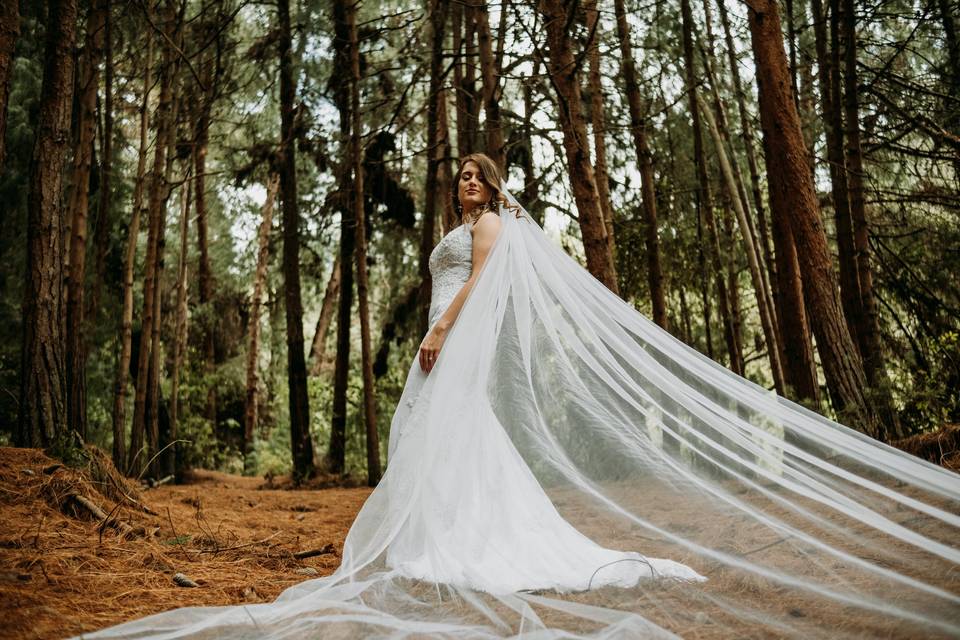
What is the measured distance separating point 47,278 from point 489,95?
12.1ft

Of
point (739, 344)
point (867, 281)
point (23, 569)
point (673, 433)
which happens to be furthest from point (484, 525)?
point (739, 344)

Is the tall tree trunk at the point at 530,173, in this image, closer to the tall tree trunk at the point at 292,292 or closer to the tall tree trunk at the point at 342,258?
the tall tree trunk at the point at 342,258

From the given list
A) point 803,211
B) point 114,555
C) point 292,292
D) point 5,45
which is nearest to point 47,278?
point 5,45

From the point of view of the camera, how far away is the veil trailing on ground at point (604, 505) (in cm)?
176

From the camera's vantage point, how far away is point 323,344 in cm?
1428

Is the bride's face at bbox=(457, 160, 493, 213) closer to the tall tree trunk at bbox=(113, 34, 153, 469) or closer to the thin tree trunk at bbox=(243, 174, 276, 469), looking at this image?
the tall tree trunk at bbox=(113, 34, 153, 469)

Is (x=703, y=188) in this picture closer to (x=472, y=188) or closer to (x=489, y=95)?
(x=489, y=95)

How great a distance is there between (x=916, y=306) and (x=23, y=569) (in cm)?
864

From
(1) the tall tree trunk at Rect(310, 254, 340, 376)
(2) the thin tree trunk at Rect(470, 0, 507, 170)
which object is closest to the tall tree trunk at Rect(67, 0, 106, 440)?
(2) the thin tree trunk at Rect(470, 0, 507, 170)

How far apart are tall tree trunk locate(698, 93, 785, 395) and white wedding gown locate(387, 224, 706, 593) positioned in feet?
17.5

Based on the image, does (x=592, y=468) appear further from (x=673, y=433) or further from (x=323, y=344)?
(x=323, y=344)

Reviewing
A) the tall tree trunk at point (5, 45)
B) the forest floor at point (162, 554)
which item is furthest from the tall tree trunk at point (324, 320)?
the tall tree trunk at point (5, 45)

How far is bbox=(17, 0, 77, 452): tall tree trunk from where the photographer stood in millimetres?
4055

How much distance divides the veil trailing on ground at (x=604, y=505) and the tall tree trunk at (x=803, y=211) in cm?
272
